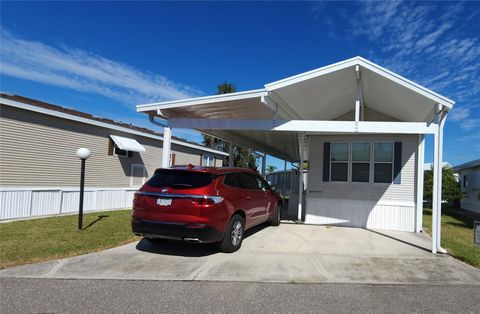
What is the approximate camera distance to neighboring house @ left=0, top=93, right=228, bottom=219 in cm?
1185

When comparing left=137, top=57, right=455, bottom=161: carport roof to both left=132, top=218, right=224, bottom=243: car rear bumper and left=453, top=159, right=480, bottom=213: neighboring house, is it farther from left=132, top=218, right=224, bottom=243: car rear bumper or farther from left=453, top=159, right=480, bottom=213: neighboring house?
left=453, top=159, right=480, bottom=213: neighboring house

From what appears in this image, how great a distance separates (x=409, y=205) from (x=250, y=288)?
24.3 ft

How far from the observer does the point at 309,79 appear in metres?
8.40

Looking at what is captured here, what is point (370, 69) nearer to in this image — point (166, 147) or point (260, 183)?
point (260, 183)

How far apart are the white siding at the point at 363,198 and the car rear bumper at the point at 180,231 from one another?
5715 millimetres

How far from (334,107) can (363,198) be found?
294 centimetres

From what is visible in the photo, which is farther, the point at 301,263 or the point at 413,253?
the point at 413,253

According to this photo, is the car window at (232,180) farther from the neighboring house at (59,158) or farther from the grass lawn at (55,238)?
the neighboring house at (59,158)

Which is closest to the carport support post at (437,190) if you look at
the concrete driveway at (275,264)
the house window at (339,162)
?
the concrete driveway at (275,264)

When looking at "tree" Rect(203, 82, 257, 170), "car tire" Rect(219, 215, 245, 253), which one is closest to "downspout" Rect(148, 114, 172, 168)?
"car tire" Rect(219, 215, 245, 253)

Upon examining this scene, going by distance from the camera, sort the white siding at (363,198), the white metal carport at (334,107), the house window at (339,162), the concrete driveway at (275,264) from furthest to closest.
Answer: the house window at (339,162), the white siding at (363,198), the white metal carport at (334,107), the concrete driveway at (275,264)

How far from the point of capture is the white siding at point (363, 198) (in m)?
10.8

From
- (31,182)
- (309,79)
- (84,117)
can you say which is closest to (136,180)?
(84,117)

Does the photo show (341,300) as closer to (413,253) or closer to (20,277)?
(413,253)
